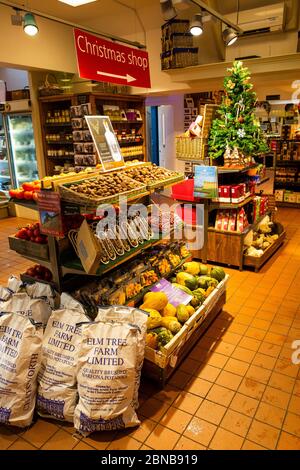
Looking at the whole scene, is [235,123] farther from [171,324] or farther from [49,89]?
[49,89]

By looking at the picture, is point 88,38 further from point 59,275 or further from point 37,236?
point 59,275

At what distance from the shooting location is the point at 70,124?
692 centimetres

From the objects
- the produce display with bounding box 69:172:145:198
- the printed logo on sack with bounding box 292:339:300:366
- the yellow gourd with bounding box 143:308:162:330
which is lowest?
the printed logo on sack with bounding box 292:339:300:366

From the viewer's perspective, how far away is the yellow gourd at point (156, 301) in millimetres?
2975

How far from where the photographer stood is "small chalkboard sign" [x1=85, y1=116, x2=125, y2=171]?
117 inches

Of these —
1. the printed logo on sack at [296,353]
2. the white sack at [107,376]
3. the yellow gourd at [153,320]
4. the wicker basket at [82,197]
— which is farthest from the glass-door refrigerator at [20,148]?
the printed logo on sack at [296,353]

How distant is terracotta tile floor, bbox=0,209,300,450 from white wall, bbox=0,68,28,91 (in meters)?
7.31

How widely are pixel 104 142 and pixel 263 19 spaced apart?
4431 millimetres

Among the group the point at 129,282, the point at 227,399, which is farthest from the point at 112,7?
the point at 227,399

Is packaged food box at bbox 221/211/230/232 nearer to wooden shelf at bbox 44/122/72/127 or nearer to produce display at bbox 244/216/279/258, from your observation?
produce display at bbox 244/216/279/258

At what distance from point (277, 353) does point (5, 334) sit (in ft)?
7.34

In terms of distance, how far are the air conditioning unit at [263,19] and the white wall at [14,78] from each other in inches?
194

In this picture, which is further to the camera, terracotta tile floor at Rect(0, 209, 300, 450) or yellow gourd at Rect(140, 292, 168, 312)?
yellow gourd at Rect(140, 292, 168, 312)

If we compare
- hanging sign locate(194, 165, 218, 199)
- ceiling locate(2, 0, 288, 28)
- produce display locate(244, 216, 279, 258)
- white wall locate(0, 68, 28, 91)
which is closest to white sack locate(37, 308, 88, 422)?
hanging sign locate(194, 165, 218, 199)
